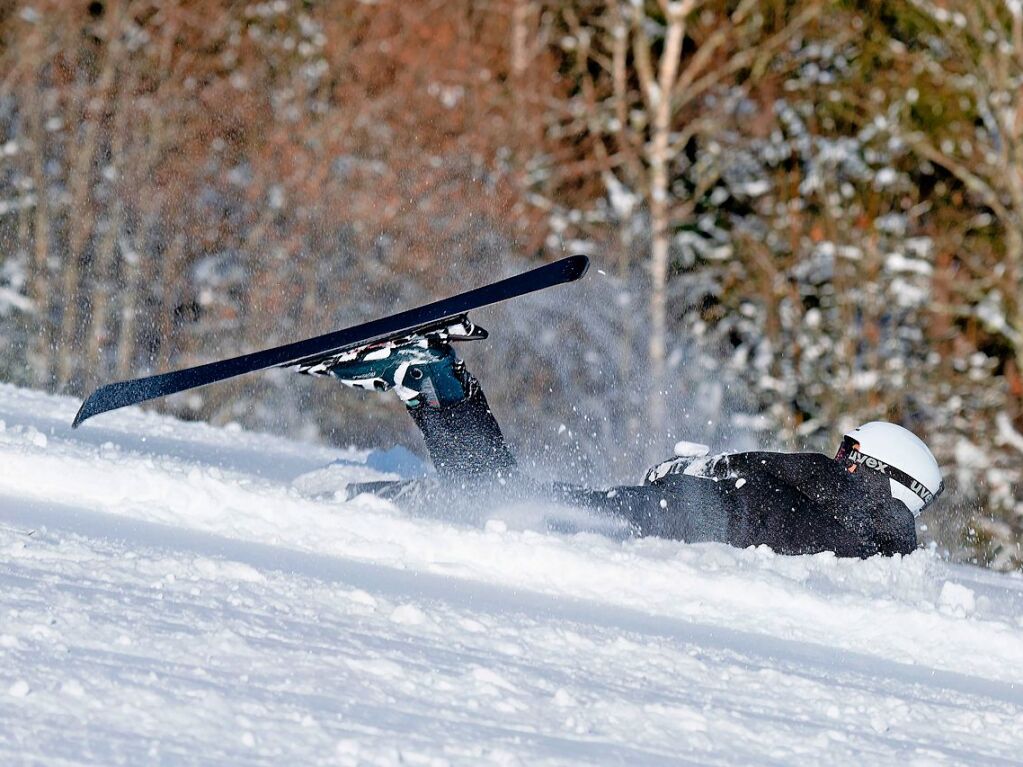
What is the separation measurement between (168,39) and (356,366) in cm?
1076

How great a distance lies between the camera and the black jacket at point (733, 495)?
184 inches

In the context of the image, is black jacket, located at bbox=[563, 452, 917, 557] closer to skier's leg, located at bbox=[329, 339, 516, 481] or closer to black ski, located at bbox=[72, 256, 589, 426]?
skier's leg, located at bbox=[329, 339, 516, 481]

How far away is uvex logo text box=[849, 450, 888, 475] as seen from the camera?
4.79 metres

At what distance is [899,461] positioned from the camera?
4.79 metres

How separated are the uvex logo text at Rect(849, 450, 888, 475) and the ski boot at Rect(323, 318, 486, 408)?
134 centimetres

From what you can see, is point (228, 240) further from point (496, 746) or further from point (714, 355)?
point (496, 746)

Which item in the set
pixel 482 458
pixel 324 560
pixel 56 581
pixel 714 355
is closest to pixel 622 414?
pixel 714 355

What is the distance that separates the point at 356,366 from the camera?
4.81 meters

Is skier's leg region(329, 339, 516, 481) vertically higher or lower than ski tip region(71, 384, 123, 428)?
higher

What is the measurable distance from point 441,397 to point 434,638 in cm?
173

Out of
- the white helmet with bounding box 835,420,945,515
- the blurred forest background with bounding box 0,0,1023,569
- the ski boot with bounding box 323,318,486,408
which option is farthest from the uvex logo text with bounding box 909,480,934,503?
the blurred forest background with bounding box 0,0,1023,569

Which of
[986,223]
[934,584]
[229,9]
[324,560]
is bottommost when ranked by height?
[324,560]

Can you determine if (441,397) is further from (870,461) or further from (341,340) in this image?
(870,461)

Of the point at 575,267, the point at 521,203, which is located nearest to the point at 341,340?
the point at 575,267
